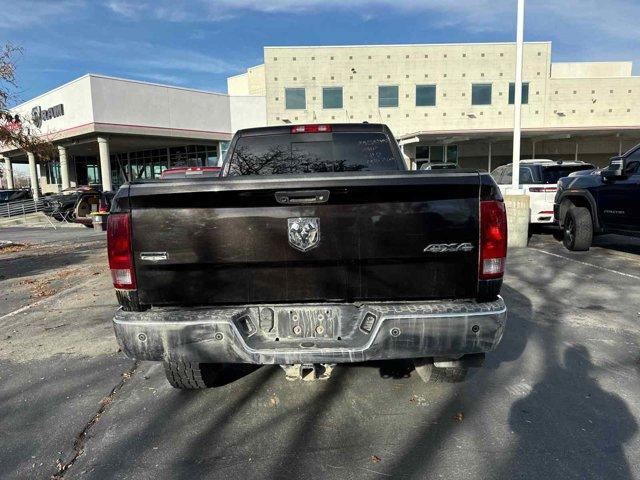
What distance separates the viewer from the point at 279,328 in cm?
256

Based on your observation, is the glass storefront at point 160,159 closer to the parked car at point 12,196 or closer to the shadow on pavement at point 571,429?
the parked car at point 12,196

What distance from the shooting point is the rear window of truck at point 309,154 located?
3959mm

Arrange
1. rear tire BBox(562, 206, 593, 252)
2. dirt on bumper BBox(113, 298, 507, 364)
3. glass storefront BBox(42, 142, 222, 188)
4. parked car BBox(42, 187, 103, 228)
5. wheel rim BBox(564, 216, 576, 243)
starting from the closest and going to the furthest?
dirt on bumper BBox(113, 298, 507, 364)
rear tire BBox(562, 206, 593, 252)
wheel rim BBox(564, 216, 576, 243)
parked car BBox(42, 187, 103, 228)
glass storefront BBox(42, 142, 222, 188)

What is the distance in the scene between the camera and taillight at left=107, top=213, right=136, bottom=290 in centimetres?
248

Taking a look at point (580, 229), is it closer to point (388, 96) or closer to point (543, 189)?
point (543, 189)

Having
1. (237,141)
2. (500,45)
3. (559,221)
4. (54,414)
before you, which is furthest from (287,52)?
(54,414)

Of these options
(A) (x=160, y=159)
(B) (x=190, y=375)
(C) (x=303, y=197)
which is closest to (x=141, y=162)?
(A) (x=160, y=159)

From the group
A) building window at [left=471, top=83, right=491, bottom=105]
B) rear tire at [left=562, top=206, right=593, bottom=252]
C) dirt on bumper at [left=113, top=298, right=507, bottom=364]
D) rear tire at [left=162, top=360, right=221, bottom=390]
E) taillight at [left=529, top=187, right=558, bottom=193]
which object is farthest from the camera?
building window at [left=471, top=83, right=491, bottom=105]

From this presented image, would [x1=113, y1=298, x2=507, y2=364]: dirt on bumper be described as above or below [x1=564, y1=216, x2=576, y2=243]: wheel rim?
above

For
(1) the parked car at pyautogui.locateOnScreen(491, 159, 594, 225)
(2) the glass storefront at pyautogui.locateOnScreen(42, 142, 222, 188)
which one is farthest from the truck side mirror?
(2) the glass storefront at pyautogui.locateOnScreen(42, 142, 222, 188)

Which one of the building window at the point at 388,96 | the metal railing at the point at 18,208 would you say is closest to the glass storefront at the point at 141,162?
the metal railing at the point at 18,208

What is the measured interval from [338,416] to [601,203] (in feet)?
24.5

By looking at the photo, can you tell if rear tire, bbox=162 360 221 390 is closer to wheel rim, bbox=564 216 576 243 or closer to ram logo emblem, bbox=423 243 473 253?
ram logo emblem, bbox=423 243 473 253

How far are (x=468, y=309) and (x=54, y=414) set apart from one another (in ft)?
9.62
